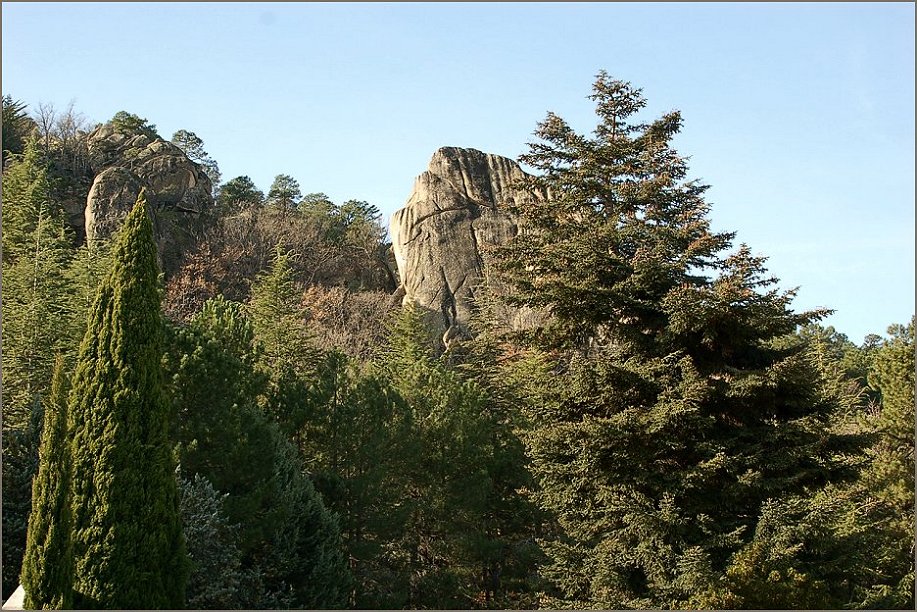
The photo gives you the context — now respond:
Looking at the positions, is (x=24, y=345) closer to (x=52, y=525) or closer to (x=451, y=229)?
(x=52, y=525)

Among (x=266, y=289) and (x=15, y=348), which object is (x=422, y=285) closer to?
(x=266, y=289)

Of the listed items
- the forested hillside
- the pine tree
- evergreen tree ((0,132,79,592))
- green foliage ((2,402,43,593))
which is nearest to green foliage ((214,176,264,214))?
evergreen tree ((0,132,79,592))

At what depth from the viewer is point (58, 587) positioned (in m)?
9.47

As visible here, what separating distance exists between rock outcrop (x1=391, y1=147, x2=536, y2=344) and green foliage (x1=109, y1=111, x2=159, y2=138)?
11.7m

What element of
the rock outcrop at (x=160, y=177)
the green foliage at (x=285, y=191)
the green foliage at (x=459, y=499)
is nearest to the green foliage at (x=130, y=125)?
the rock outcrop at (x=160, y=177)

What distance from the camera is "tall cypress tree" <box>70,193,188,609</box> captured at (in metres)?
9.84

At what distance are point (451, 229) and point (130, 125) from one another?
572 inches

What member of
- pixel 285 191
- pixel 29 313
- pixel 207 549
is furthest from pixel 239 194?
pixel 207 549

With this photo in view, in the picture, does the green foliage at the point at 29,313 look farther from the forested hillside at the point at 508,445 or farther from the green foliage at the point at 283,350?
the green foliage at the point at 283,350

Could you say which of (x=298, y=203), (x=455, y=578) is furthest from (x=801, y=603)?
(x=298, y=203)

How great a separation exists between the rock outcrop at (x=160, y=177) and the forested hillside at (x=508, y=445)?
31.4ft

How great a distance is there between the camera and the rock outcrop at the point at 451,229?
1273 inches

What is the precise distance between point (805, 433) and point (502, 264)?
527 cm

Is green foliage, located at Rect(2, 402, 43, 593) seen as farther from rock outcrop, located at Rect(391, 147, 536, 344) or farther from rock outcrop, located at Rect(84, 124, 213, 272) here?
rock outcrop, located at Rect(391, 147, 536, 344)
